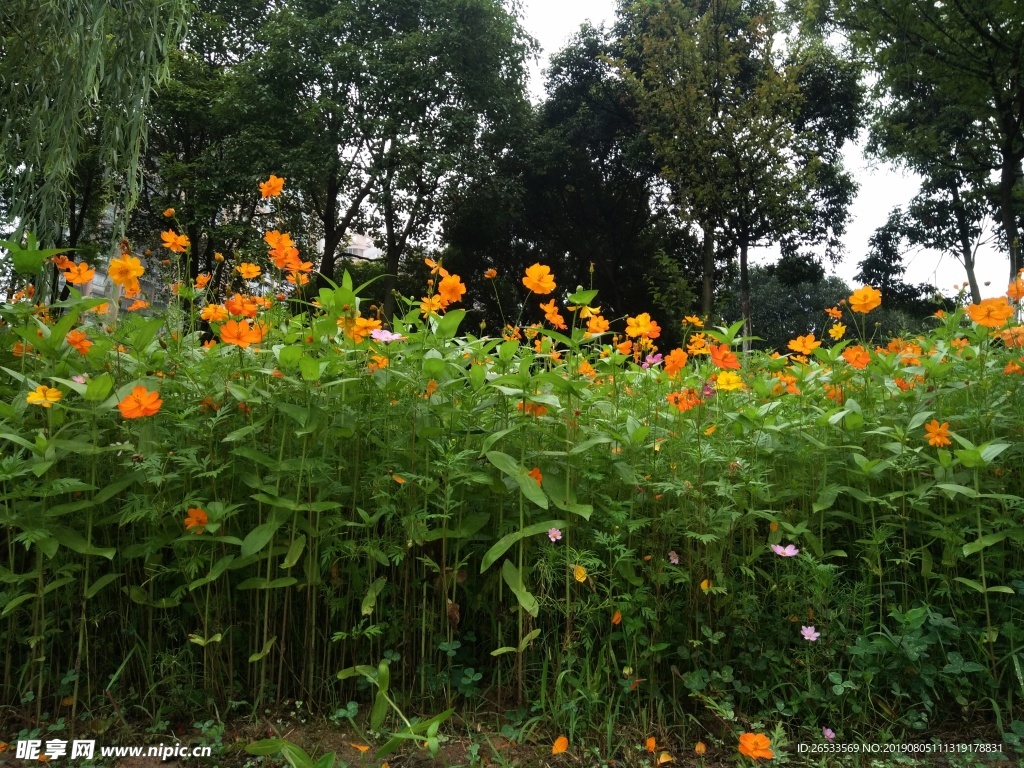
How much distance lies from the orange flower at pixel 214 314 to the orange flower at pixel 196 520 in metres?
0.60

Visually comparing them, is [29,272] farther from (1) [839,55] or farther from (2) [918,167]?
(2) [918,167]

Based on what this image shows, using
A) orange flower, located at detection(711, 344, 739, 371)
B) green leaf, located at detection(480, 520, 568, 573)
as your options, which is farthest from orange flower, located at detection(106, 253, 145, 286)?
orange flower, located at detection(711, 344, 739, 371)

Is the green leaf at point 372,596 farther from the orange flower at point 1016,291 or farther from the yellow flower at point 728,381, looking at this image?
the orange flower at point 1016,291

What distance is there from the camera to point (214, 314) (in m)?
1.93

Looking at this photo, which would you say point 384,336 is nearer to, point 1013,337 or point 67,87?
point 1013,337

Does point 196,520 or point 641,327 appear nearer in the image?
point 196,520

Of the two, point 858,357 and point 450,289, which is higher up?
point 450,289

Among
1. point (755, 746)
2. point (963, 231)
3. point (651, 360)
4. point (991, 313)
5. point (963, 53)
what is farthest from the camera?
point (963, 231)

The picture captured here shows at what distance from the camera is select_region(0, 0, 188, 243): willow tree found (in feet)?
11.5

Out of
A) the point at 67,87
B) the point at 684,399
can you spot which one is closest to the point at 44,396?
the point at 684,399

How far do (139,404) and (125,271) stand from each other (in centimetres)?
58

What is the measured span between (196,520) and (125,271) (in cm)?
78

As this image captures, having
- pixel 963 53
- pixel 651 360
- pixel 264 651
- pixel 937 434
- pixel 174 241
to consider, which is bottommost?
pixel 264 651

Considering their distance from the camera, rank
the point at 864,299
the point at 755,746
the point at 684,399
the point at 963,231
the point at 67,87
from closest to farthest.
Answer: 1. the point at 755,746
2. the point at 684,399
3. the point at 864,299
4. the point at 67,87
5. the point at 963,231
